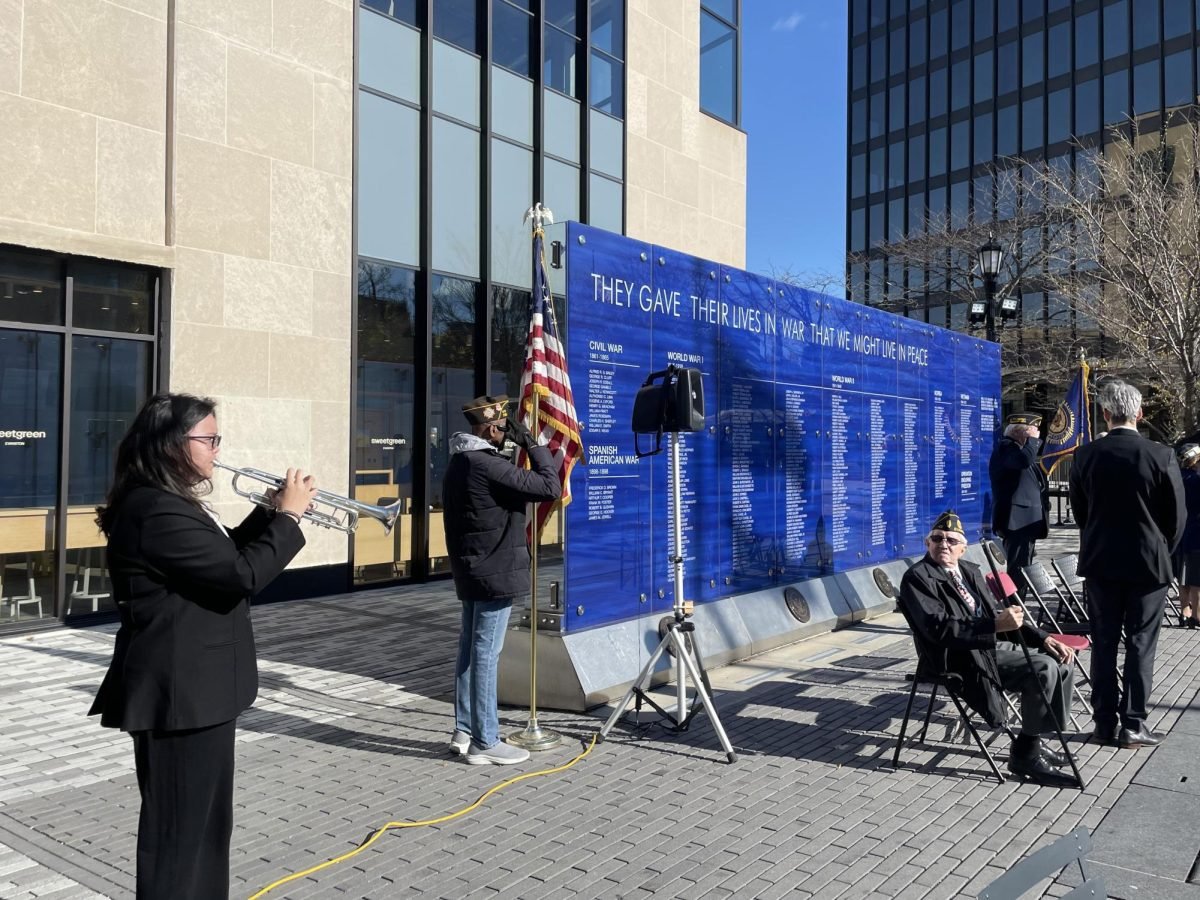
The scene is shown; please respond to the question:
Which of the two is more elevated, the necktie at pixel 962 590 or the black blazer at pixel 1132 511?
the black blazer at pixel 1132 511

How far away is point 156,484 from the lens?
2.89m

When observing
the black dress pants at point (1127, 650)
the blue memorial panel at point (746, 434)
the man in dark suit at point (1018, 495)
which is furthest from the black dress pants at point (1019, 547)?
the black dress pants at point (1127, 650)

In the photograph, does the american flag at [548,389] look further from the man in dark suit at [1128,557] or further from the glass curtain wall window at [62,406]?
the glass curtain wall window at [62,406]

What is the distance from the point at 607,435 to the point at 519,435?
141 cm

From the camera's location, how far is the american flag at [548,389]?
247 inches

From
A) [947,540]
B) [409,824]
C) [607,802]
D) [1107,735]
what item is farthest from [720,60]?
[409,824]

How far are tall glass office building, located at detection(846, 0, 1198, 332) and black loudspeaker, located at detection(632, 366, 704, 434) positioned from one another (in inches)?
1236

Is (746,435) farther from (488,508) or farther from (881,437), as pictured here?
(488,508)

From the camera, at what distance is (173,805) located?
286 cm

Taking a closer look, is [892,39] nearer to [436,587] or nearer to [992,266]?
[992,266]

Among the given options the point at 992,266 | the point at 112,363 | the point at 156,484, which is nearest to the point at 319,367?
the point at 112,363

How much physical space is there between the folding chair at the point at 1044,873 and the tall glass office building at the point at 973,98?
112 ft

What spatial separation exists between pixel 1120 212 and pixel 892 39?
4134cm

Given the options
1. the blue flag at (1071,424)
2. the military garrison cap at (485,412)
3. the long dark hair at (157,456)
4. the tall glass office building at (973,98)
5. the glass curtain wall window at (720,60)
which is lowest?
the long dark hair at (157,456)
